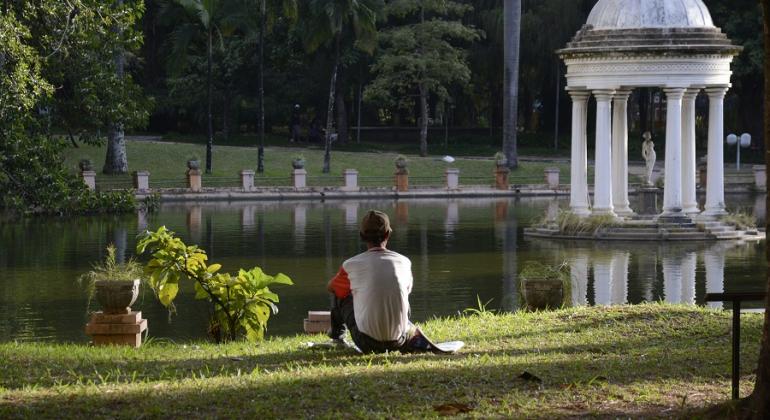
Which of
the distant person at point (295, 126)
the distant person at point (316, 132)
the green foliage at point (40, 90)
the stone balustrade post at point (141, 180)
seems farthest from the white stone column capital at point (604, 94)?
the distant person at point (316, 132)

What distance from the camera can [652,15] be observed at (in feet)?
111

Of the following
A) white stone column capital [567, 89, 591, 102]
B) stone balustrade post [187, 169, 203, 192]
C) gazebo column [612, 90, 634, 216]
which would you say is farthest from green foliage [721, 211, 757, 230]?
stone balustrade post [187, 169, 203, 192]

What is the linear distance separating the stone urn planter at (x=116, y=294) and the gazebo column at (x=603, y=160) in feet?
68.9

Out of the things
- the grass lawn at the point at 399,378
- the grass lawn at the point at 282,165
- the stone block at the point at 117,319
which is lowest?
the stone block at the point at 117,319

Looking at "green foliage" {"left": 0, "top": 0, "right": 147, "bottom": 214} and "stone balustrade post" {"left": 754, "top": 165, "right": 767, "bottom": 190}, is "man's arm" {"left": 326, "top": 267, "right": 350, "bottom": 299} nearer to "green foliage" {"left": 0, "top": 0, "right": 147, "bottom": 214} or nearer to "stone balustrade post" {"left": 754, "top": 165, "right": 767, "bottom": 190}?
"green foliage" {"left": 0, "top": 0, "right": 147, "bottom": 214}

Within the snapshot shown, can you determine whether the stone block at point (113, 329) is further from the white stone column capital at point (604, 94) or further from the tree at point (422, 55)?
the tree at point (422, 55)

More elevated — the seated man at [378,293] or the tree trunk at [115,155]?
the tree trunk at [115,155]

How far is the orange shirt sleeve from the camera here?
12.1 meters

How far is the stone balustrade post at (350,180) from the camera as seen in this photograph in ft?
177

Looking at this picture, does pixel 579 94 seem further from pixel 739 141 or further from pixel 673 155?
pixel 739 141

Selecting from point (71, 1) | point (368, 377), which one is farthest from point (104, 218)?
point (368, 377)

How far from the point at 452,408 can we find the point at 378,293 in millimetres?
2906

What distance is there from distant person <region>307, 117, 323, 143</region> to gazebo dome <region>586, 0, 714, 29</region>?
140 feet

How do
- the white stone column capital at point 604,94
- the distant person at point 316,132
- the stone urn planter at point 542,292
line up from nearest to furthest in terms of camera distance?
the stone urn planter at point 542,292 → the white stone column capital at point 604,94 → the distant person at point 316,132
